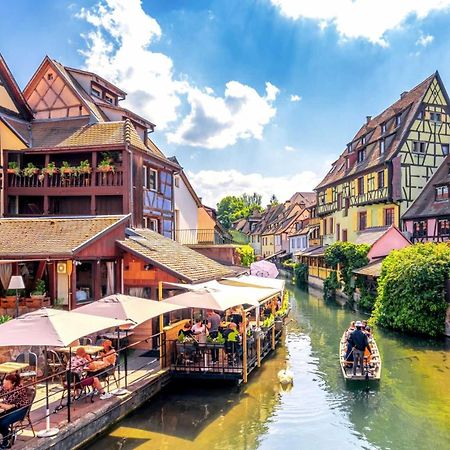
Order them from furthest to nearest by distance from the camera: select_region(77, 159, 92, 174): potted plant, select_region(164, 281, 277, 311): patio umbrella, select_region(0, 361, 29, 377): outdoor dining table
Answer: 1. select_region(77, 159, 92, 174): potted plant
2. select_region(164, 281, 277, 311): patio umbrella
3. select_region(0, 361, 29, 377): outdoor dining table

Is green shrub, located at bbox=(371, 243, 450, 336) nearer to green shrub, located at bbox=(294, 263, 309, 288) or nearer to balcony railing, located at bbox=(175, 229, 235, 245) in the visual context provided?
balcony railing, located at bbox=(175, 229, 235, 245)

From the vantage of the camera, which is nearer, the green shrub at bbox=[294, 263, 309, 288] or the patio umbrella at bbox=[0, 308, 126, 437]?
the patio umbrella at bbox=[0, 308, 126, 437]

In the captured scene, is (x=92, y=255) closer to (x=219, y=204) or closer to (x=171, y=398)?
(x=171, y=398)

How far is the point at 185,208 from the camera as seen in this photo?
1180 inches

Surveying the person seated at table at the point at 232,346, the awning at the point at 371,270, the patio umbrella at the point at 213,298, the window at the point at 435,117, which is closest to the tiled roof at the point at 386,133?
the window at the point at 435,117

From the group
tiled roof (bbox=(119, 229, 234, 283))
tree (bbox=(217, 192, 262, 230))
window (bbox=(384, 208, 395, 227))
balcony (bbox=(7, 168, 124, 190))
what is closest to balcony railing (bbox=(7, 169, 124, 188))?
balcony (bbox=(7, 168, 124, 190))

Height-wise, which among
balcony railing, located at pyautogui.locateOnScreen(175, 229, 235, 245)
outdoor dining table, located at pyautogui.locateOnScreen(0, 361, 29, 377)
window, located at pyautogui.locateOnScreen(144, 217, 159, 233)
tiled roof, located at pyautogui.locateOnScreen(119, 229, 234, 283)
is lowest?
outdoor dining table, located at pyautogui.locateOnScreen(0, 361, 29, 377)

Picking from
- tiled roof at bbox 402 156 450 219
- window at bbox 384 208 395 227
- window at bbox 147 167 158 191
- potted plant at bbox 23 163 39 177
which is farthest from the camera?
window at bbox 384 208 395 227

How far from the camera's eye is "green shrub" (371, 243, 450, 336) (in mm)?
20188

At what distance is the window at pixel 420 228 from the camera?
32.1 meters

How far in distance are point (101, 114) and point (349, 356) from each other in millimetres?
17313

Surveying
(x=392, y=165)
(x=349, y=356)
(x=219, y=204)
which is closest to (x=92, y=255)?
(x=349, y=356)

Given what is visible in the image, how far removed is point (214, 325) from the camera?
50.4 feet

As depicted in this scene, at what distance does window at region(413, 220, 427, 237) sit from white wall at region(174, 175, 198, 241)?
51.2 ft
